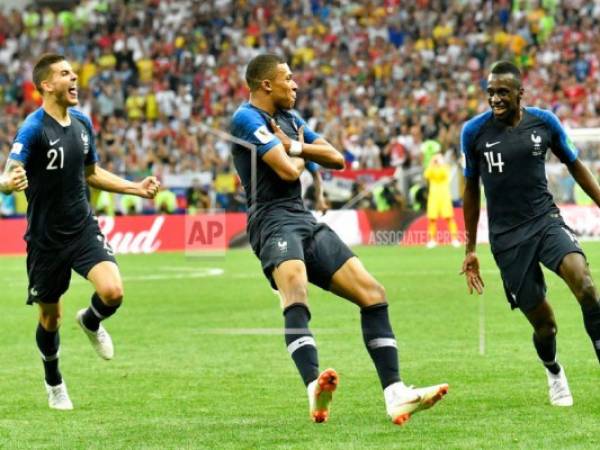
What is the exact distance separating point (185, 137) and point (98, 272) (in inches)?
1046

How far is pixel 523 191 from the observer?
9.45 metres

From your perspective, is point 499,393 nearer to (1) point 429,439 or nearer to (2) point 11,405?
(1) point 429,439

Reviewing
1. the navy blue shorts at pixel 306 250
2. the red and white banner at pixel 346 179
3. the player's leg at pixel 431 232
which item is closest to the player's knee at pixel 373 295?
the navy blue shorts at pixel 306 250

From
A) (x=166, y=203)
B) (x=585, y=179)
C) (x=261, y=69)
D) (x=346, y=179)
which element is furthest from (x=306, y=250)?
(x=166, y=203)

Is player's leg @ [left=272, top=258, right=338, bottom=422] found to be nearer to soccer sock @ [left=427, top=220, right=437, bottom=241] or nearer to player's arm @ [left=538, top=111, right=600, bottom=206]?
player's arm @ [left=538, top=111, right=600, bottom=206]

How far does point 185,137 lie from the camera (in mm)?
36094

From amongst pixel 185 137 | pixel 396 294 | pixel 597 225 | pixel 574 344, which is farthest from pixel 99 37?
pixel 574 344

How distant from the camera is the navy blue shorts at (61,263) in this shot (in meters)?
9.79

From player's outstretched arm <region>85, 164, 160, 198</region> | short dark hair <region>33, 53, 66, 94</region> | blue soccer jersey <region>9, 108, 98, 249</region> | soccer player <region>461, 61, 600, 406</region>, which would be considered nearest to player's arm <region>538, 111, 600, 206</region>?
soccer player <region>461, 61, 600, 406</region>

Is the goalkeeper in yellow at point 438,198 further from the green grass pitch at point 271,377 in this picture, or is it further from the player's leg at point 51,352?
the player's leg at point 51,352

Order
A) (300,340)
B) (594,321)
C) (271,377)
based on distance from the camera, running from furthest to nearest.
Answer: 1. (271,377)
2. (594,321)
3. (300,340)

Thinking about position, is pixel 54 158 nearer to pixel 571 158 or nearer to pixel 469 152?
pixel 469 152

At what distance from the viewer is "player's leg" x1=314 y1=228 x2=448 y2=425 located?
8.34m

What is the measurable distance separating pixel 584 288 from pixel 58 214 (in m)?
3.83
